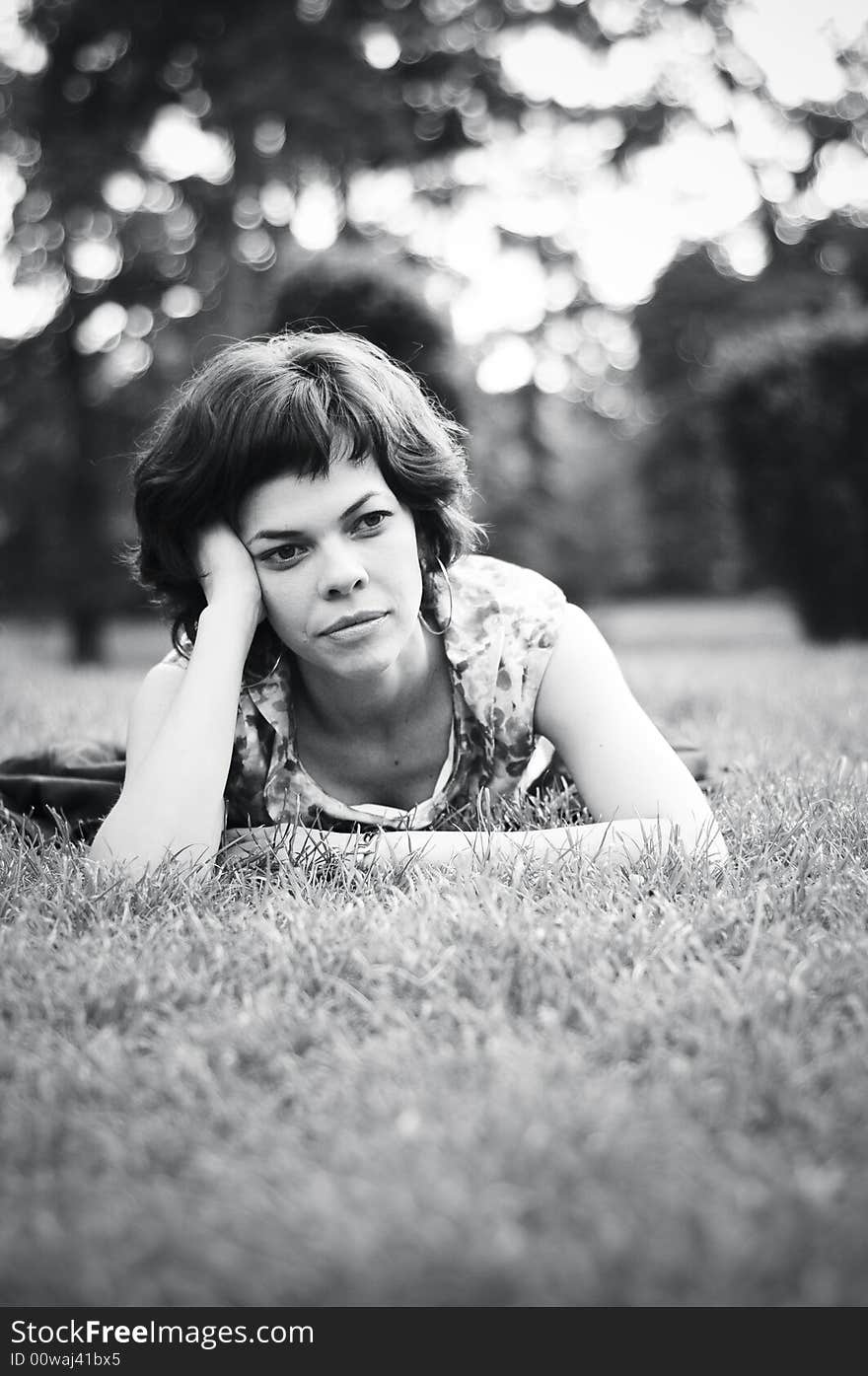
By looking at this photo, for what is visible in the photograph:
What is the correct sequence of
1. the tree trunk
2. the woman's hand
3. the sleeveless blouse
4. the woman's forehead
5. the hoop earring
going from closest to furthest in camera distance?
the woman's forehead < the woman's hand < the sleeveless blouse < the hoop earring < the tree trunk

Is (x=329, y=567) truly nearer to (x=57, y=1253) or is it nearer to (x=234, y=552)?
(x=234, y=552)

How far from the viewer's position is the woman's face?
2467 mm

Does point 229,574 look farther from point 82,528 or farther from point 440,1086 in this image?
point 82,528

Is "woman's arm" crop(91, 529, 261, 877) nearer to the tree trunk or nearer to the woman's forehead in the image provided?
the woman's forehead

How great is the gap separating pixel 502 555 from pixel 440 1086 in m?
9.91

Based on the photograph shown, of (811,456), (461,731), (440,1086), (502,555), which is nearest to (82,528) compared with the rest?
(502,555)

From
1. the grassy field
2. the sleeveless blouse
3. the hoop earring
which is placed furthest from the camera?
the hoop earring

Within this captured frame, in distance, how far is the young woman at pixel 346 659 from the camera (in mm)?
2463

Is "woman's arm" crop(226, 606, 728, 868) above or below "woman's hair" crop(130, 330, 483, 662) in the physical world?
below

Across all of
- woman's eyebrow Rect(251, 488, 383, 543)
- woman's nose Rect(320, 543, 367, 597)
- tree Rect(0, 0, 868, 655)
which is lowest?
woman's nose Rect(320, 543, 367, 597)

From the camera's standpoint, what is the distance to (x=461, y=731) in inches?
116

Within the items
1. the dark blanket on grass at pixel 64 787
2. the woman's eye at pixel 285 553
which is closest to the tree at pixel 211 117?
the dark blanket on grass at pixel 64 787

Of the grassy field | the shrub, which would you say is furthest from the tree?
the grassy field
